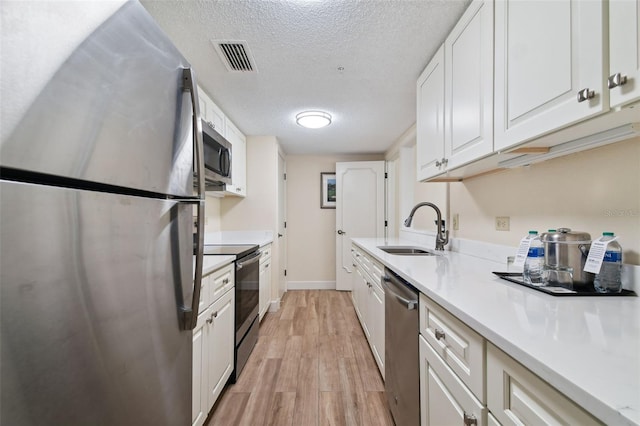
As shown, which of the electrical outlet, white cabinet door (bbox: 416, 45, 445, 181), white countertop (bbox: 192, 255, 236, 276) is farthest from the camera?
white cabinet door (bbox: 416, 45, 445, 181)

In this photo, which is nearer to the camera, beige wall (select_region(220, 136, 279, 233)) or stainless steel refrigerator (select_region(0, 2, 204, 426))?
stainless steel refrigerator (select_region(0, 2, 204, 426))

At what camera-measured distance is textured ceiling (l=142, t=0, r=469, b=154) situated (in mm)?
1284

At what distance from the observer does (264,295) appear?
109 inches

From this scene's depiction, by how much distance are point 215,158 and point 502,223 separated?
1.96 meters

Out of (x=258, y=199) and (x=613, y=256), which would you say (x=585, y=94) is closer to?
(x=613, y=256)

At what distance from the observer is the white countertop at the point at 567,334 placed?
0.38 metres

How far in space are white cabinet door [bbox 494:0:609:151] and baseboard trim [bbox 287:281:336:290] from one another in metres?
3.52

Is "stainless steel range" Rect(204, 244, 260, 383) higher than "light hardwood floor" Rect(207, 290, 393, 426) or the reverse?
higher

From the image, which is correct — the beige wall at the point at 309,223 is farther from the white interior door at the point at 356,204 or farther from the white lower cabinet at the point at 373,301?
the white lower cabinet at the point at 373,301

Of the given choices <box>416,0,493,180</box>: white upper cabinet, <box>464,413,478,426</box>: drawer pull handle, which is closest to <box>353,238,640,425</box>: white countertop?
<box>464,413,478,426</box>: drawer pull handle

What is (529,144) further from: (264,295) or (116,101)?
(264,295)

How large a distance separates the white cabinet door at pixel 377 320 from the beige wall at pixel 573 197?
2.62ft

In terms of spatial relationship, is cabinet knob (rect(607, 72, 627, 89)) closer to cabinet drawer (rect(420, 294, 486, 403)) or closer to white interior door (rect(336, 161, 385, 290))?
cabinet drawer (rect(420, 294, 486, 403))

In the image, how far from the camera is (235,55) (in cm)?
164
